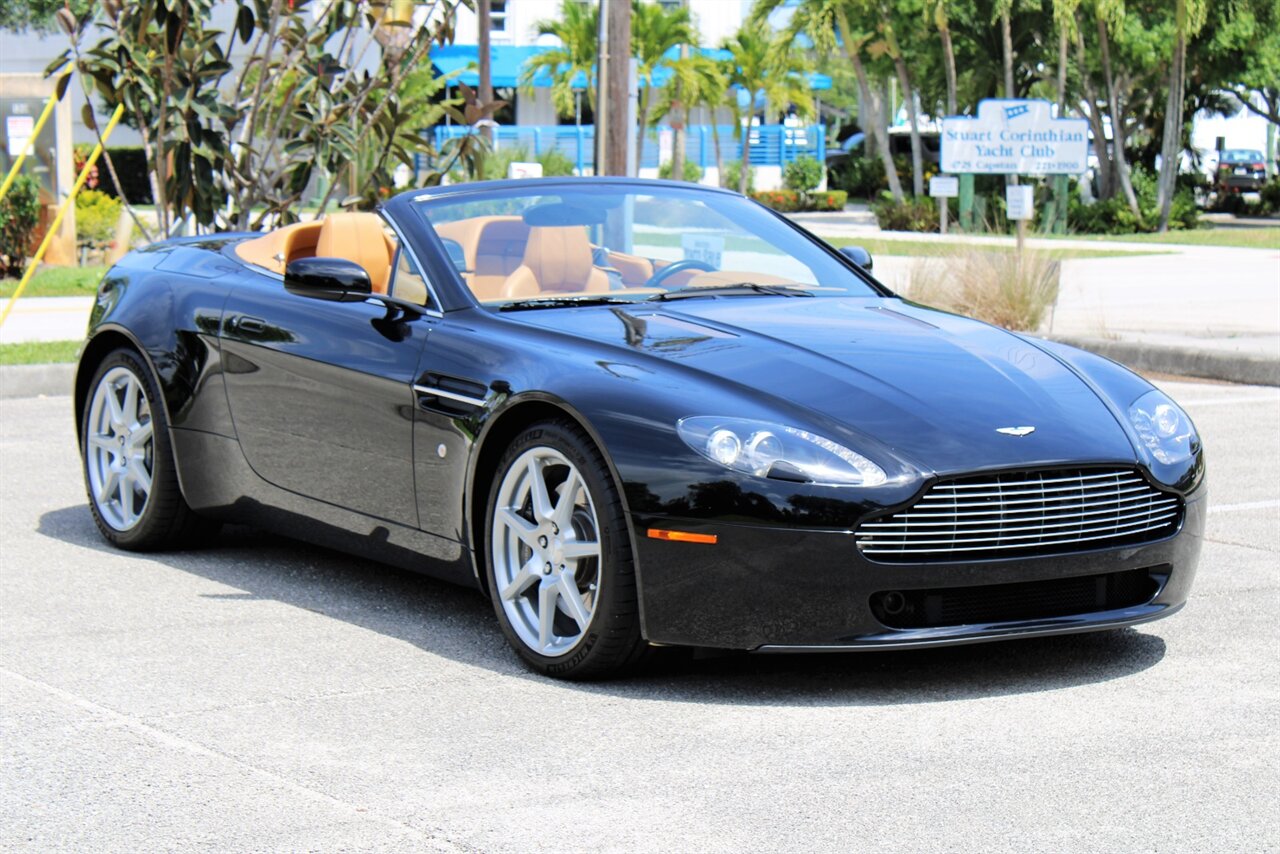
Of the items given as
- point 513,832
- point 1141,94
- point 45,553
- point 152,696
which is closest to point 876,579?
point 513,832

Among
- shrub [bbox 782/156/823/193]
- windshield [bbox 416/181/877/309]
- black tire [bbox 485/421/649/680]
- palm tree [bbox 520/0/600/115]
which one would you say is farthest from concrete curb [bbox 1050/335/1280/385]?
palm tree [bbox 520/0/600/115]

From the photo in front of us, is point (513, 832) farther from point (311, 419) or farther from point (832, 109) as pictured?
point (832, 109)

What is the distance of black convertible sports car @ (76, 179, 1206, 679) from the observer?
4.82 meters

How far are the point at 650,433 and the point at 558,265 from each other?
1.52 m

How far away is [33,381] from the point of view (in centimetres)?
1216

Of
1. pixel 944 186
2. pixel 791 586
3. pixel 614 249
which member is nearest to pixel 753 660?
pixel 791 586

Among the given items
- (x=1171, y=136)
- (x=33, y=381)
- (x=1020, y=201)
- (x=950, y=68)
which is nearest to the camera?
(x=33, y=381)

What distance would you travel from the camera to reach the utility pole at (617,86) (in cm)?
1727

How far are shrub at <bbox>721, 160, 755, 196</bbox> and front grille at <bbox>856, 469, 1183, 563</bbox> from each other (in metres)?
46.5

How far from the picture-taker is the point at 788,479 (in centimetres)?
477

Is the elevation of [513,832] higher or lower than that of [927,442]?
lower

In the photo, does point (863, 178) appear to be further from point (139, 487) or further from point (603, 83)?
point (139, 487)

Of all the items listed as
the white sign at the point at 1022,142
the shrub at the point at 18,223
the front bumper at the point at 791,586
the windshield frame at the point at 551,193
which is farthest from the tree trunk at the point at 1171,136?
the front bumper at the point at 791,586

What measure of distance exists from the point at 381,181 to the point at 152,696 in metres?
9.97
